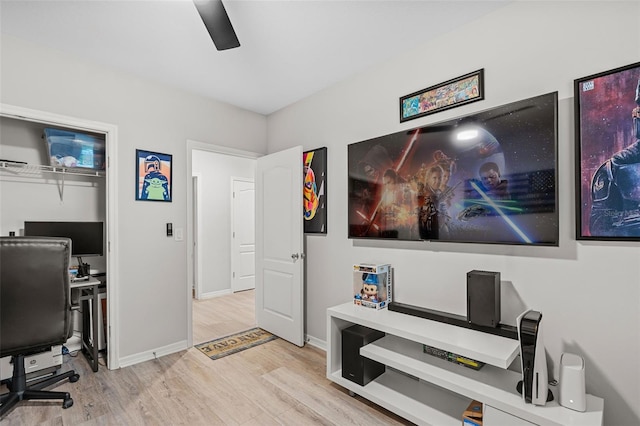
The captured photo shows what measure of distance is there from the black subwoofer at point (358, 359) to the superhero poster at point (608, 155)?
4.69 ft

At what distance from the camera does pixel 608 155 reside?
1.57m

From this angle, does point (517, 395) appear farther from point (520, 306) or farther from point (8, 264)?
point (8, 264)

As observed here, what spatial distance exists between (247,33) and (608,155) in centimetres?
229

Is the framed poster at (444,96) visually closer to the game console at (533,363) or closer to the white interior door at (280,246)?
the white interior door at (280,246)

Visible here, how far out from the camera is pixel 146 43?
237 cm

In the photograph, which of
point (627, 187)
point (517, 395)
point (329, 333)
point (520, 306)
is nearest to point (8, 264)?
point (329, 333)

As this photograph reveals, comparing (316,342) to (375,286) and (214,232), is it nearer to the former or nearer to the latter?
(375,286)

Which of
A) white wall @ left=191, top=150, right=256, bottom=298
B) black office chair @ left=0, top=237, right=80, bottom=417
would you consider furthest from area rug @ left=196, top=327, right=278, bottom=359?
white wall @ left=191, top=150, right=256, bottom=298

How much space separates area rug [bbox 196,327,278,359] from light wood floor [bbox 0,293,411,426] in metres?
0.10

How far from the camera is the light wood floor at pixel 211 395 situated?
2047 mm

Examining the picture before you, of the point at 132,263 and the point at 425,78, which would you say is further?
the point at 132,263

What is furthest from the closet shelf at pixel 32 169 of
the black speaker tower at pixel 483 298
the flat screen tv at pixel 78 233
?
the black speaker tower at pixel 483 298

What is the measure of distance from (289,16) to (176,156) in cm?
181

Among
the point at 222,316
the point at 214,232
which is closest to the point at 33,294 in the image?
the point at 222,316
